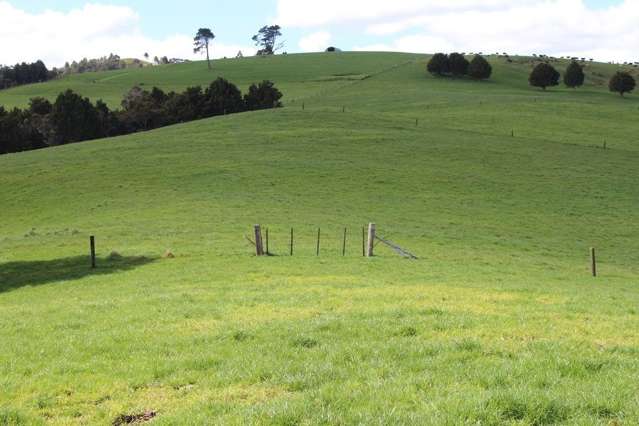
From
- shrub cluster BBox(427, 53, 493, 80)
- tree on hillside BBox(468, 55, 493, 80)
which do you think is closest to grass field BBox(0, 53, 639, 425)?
tree on hillside BBox(468, 55, 493, 80)

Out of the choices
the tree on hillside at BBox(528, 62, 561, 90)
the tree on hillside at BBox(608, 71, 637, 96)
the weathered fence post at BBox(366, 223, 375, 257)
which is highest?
the tree on hillside at BBox(528, 62, 561, 90)

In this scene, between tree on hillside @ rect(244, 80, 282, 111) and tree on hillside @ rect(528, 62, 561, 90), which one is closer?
tree on hillside @ rect(244, 80, 282, 111)

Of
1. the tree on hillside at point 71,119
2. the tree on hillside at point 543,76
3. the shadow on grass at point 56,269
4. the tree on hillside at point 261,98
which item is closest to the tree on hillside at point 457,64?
the tree on hillside at point 543,76

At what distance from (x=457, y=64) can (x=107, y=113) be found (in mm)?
80391

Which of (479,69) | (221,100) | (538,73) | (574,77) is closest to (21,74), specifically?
(221,100)

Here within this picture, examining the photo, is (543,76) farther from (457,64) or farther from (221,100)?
(221,100)

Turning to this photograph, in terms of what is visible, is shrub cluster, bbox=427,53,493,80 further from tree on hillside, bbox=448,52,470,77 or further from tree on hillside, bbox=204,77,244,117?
tree on hillside, bbox=204,77,244,117

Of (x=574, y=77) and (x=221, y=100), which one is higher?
(x=574, y=77)

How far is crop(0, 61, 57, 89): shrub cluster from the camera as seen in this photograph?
18462 centimetres

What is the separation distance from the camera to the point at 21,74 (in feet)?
607

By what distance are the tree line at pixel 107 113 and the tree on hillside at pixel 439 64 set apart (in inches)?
1990

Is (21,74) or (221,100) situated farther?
(21,74)

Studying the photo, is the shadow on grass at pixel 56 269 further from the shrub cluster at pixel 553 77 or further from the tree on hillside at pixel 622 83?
the shrub cluster at pixel 553 77

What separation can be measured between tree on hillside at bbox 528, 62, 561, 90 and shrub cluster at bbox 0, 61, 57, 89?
141 m
